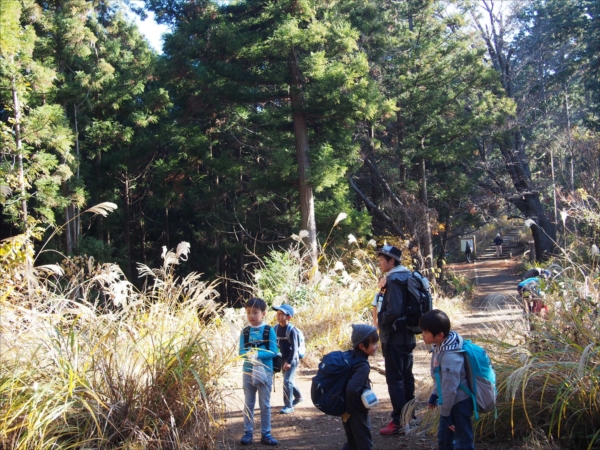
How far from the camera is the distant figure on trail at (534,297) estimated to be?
5781 millimetres

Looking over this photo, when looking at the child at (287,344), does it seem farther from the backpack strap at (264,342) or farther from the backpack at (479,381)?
the backpack at (479,381)

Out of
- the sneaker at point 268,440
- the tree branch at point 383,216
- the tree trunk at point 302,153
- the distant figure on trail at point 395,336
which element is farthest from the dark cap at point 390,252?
the tree branch at point 383,216

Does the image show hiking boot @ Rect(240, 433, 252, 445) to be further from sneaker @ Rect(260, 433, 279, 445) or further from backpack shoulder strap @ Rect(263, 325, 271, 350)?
backpack shoulder strap @ Rect(263, 325, 271, 350)

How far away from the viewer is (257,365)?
5.25m

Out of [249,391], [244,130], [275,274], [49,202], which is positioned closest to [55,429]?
[249,391]

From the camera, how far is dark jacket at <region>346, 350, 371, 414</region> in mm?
4105

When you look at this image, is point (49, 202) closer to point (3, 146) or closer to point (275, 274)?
point (3, 146)

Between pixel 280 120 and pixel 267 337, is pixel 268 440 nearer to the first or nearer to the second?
pixel 267 337

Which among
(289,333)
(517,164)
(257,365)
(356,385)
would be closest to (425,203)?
(517,164)

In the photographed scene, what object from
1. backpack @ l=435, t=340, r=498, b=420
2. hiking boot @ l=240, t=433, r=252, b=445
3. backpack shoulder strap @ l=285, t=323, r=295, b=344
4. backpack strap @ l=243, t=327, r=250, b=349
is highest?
backpack strap @ l=243, t=327, r=250, b=349

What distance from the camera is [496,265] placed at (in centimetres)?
3428

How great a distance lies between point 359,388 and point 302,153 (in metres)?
13.1

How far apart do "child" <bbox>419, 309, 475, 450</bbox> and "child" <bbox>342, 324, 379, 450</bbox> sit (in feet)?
1.38

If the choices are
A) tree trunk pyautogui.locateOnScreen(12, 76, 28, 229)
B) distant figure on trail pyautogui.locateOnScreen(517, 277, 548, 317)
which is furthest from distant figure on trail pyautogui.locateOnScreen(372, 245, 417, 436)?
tree trunk pyautogui.locateOnScreen(12, 76, 28, 229)
